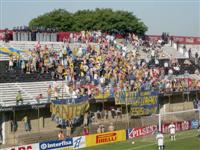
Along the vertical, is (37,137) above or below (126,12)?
below

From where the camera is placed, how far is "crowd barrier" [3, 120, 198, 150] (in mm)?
34562

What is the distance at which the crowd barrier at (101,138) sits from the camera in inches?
1361

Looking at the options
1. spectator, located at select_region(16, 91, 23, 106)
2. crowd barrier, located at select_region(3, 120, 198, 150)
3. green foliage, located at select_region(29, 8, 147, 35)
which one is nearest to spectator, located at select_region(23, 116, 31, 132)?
spectator, located at select_region(16, 91, 23, 106)

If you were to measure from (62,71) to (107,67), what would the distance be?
4489mm

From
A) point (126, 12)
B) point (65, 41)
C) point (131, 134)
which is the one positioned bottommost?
point (131, 134)

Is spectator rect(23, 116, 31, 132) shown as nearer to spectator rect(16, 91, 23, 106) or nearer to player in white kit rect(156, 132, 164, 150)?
spectator rect(16, 91, 23, 106)

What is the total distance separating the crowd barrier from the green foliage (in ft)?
126

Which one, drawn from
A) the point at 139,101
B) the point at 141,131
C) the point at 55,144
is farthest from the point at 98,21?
the point at 55,144

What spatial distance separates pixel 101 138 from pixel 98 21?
48113mm

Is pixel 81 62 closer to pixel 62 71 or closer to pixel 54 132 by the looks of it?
pixel 62 71

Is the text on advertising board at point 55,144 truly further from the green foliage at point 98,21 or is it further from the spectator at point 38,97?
the green foliage at point 98,21

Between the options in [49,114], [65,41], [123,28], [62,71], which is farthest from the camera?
[123,28]

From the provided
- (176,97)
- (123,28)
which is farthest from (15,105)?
(123,28)

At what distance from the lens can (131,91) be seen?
4581 centimetres
